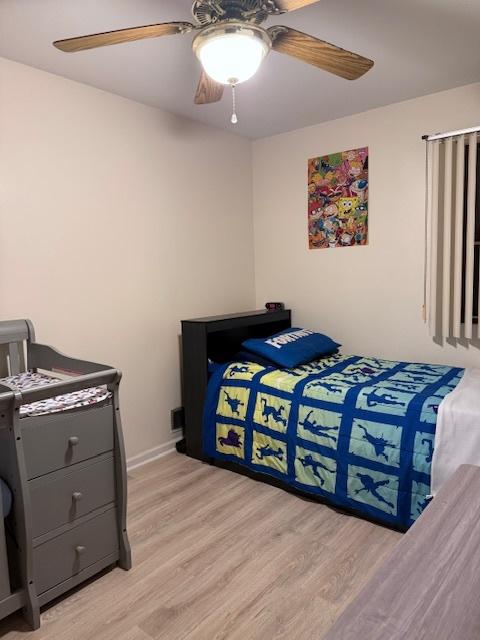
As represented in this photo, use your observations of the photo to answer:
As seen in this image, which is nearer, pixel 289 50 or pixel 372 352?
pixel 289 50

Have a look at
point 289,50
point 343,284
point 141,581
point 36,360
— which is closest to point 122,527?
point 141,581

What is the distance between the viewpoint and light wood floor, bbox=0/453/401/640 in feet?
5.21

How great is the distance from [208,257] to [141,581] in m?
2.20

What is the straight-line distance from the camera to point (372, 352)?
3.25 metres

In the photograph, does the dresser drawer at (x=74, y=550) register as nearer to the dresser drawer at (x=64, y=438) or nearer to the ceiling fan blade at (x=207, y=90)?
the dresser drawer at (x=64, y=438)

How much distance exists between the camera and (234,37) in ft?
4.82

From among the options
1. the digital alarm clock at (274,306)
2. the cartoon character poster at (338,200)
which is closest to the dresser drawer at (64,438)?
the digital alarm clock at (274,306)

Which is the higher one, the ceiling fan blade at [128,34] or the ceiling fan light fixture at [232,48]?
the ceiling fan blade at [128,34]

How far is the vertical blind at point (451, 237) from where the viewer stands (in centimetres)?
270

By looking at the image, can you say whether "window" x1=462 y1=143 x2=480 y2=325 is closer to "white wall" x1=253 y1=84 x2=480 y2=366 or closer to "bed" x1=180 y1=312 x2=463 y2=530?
"white wall" x1=253 y1=84 x2=480 y2=366

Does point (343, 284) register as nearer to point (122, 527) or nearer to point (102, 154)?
point (102, 154)

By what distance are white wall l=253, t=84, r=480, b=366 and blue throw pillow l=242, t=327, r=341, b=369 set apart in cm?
32

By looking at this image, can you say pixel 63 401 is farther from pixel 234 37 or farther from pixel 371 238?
pixel 371 238

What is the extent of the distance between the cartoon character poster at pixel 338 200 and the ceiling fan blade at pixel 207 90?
145 cm
